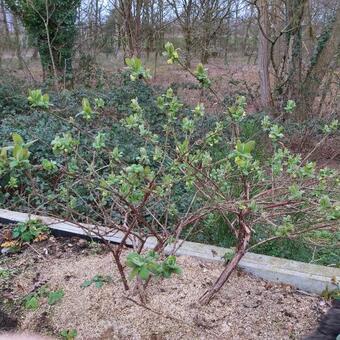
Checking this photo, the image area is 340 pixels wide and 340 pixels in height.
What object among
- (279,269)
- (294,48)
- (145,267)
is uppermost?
(294,48)

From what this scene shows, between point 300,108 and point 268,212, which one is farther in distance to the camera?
point 300,108

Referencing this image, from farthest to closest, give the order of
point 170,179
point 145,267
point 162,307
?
1. point 162,307
2. point 170,179
3. point 145,267

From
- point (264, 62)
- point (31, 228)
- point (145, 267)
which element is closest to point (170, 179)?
point (145, 267)

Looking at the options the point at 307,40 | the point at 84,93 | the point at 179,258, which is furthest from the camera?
the point at 307,40

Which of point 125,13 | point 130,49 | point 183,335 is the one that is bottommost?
point 183,335

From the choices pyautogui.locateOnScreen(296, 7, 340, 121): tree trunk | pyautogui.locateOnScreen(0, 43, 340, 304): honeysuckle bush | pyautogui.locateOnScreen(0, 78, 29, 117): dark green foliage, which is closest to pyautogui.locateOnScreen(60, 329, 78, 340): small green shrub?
pyautogui.locateOnScreen(0, 43, 340, 304): honeysuckle bush

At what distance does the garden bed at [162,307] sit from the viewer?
6.33ft

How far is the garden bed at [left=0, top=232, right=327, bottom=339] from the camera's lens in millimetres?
1930

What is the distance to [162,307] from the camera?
6.72 ft

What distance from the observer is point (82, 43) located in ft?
38.0

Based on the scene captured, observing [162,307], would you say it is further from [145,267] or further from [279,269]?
[145,267]

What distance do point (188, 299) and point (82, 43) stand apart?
35.0 feet

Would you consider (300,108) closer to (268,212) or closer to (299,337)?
(268,212)

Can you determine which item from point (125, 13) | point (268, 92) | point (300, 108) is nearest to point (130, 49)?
point (125, 13)
